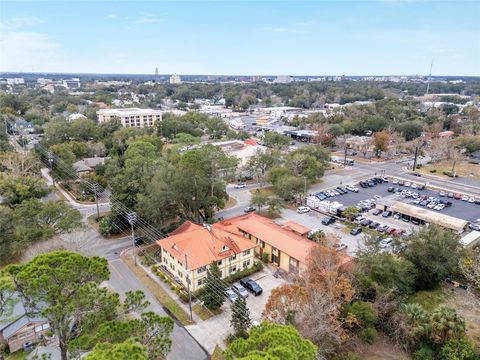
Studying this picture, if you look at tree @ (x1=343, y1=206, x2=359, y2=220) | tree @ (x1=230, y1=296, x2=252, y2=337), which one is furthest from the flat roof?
tree @ (x1=230, y1=296, x2=252, y2=337)

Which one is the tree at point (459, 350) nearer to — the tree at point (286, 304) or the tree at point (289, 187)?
the tree at point (286, 304)

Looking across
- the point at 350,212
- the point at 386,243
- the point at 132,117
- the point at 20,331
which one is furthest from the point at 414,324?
the point at 132,117

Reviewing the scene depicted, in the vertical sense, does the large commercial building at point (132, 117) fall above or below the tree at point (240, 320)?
above

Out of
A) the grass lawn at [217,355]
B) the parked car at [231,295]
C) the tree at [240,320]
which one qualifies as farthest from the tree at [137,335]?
the parked car at [231,295]

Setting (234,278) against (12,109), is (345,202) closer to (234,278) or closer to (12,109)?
(234,278)

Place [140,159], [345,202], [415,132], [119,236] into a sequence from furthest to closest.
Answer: [415,132]
[345,202]
[140,159]
[119,236]

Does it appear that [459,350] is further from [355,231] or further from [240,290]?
[355,231]

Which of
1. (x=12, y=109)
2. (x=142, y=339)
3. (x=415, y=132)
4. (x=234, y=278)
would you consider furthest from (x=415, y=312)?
(x=12, y=109)

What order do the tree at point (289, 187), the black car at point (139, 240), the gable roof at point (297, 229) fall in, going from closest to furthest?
1. the black car at point (139, 240)
2. the gable roof at point (297, 229)
3. the tree at point (289, 187)
